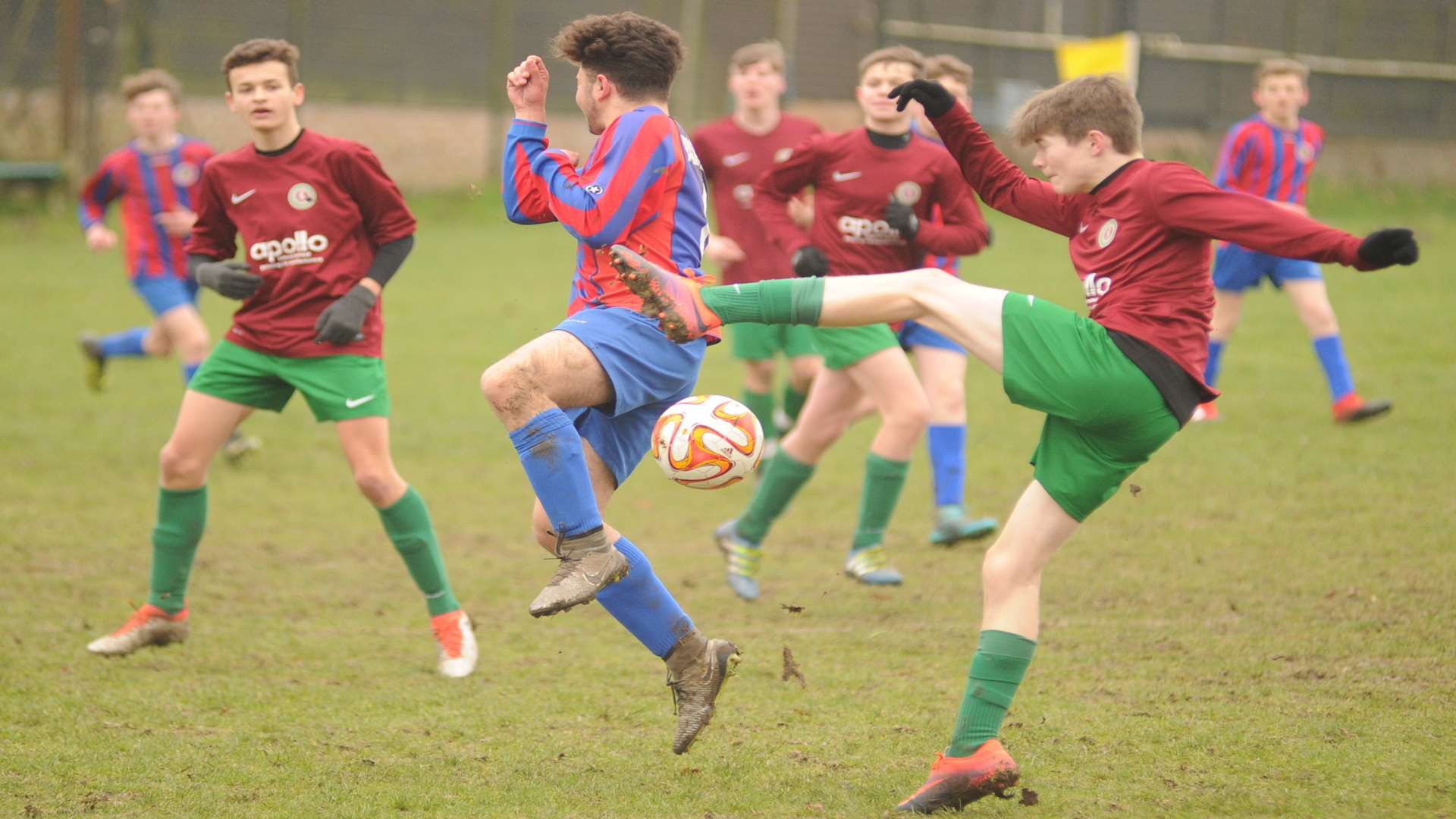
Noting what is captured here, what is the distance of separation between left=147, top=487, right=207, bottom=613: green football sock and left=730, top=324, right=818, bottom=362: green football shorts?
11.4 feet

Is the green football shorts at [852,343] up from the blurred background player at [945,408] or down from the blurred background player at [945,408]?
up

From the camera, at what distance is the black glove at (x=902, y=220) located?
5738 mm

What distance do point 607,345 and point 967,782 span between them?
1.46 metres

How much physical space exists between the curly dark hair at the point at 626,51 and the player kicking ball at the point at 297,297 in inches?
53.0

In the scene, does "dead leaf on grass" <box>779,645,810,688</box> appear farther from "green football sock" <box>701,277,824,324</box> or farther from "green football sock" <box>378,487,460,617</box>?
"green football sock" <box>378,487,460,617</box>

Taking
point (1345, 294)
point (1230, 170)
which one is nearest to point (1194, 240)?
point (1230, 170)

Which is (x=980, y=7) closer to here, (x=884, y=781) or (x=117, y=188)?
(x=117, y=188)

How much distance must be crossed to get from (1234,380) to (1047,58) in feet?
45.2

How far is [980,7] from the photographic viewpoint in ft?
74.5

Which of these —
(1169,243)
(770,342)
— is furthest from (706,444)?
(770,342)

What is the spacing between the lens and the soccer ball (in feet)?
12.5

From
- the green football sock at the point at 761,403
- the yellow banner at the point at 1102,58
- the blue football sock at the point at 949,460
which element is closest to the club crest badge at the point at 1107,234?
the blue football sock at the point at 949,460

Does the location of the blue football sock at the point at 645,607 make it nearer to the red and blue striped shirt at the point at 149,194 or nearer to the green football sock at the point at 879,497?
the green football sock at the point at 879,497

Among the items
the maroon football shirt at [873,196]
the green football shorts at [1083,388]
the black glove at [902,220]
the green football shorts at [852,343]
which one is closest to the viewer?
the green football shorts at [1083,388]
